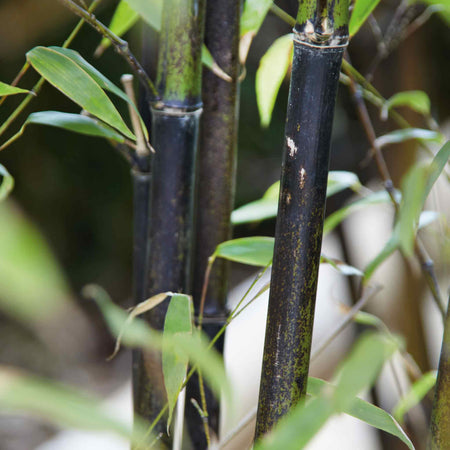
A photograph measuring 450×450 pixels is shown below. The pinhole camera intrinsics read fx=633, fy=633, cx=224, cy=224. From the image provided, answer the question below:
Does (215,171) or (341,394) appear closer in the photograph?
(341,394)

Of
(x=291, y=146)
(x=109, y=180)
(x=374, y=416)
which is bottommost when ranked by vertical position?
(x=109, y=180)

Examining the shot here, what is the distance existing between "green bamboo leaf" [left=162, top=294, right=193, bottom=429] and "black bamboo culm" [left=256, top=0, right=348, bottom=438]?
0.04 metres

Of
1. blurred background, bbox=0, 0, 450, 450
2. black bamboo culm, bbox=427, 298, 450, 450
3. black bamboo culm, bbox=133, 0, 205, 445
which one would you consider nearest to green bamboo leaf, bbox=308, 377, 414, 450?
black bamboo culm, bbox=427, 298, 450, 450

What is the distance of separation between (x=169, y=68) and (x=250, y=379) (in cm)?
63

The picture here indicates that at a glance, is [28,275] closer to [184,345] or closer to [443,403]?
[184,345]

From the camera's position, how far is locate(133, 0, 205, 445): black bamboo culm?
1.04 feet

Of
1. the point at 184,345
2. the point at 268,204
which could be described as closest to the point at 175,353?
the point at 184,345

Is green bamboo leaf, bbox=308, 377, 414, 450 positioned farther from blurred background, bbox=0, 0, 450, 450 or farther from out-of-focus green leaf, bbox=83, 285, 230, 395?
blurred background, bbox=0, 0, 450, 450

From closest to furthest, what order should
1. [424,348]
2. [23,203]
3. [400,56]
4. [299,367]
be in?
[299,367]
[424,348]
[400,56]
[23,203]

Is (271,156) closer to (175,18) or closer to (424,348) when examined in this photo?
(424,348)

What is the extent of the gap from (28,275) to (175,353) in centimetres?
13

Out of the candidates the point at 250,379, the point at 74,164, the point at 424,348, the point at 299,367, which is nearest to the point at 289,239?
the point at 299,367

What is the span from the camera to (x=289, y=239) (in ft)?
0.89

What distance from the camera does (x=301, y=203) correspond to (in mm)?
267
